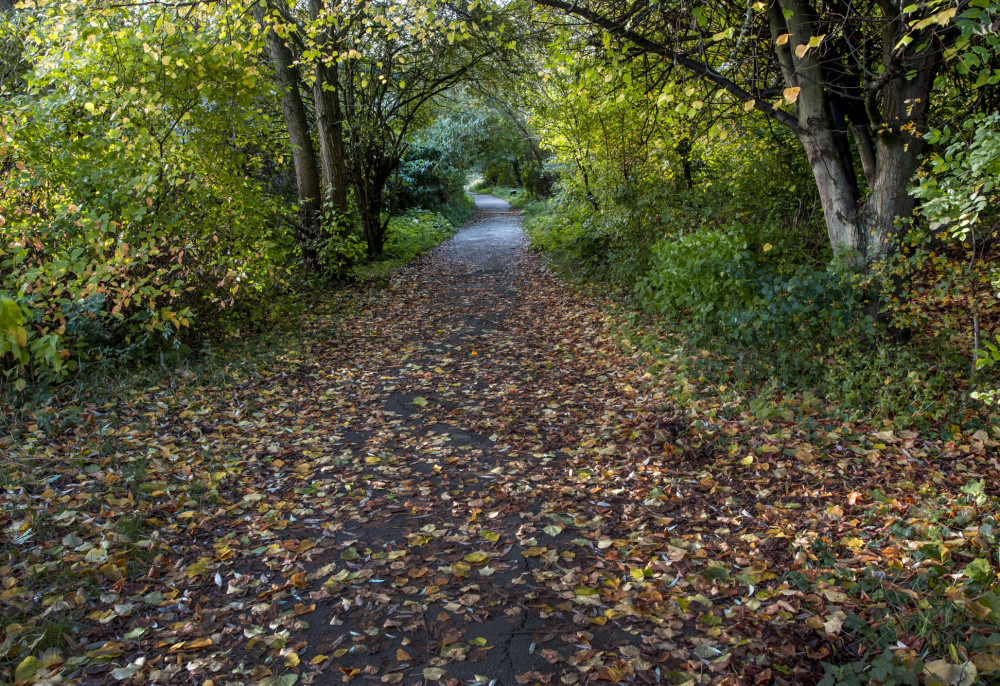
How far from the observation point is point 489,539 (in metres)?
4.05

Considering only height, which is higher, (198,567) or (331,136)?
(331,136)

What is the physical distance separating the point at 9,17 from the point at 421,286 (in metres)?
7.60

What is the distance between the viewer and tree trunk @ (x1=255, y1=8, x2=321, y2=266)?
11273 mm

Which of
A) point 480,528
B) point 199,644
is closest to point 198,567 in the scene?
point 199,644

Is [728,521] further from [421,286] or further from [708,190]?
[421,286]

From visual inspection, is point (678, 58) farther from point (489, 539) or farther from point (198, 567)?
point (198, 567)

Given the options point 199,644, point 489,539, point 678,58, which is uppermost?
point 678,58

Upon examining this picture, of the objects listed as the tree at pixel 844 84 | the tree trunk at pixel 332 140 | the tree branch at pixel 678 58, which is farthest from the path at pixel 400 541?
the tree trunk at pixel 332 140

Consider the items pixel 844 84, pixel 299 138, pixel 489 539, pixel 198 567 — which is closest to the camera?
pixel 198 567

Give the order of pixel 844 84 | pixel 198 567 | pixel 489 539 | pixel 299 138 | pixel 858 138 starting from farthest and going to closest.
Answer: pixel 299 138, pixel 844 84, pixel 858 138, pixel 489 539, pixel 198 567

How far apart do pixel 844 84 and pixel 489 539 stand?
229 inches

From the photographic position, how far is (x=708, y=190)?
9.91 m

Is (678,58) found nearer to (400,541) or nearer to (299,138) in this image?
(400,541)

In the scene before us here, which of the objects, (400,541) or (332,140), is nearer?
(400,541)
